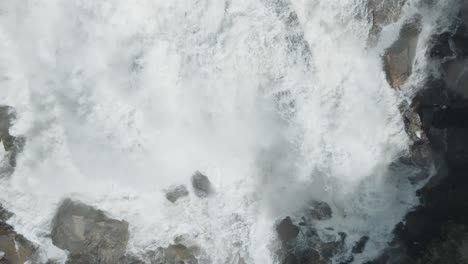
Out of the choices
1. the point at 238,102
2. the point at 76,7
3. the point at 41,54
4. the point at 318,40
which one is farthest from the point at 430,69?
the point at 41,54

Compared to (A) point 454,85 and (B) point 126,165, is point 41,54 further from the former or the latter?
(A) point 454,85

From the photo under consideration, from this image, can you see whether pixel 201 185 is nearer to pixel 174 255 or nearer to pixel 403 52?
pixel 174 255

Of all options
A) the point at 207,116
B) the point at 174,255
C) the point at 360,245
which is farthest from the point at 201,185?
the point at 360,245

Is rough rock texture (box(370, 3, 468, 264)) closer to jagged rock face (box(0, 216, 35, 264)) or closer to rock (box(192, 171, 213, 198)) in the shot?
rock (box(192, 171, 213, 198))

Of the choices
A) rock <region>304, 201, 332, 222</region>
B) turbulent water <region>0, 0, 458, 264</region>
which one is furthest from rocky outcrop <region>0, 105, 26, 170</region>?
rock <region>304, 201, 332, 222</region>

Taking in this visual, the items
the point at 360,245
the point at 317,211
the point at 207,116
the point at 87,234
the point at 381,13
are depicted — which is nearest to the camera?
the point at 87,234

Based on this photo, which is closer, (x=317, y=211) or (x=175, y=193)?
(x=175, y=193)
